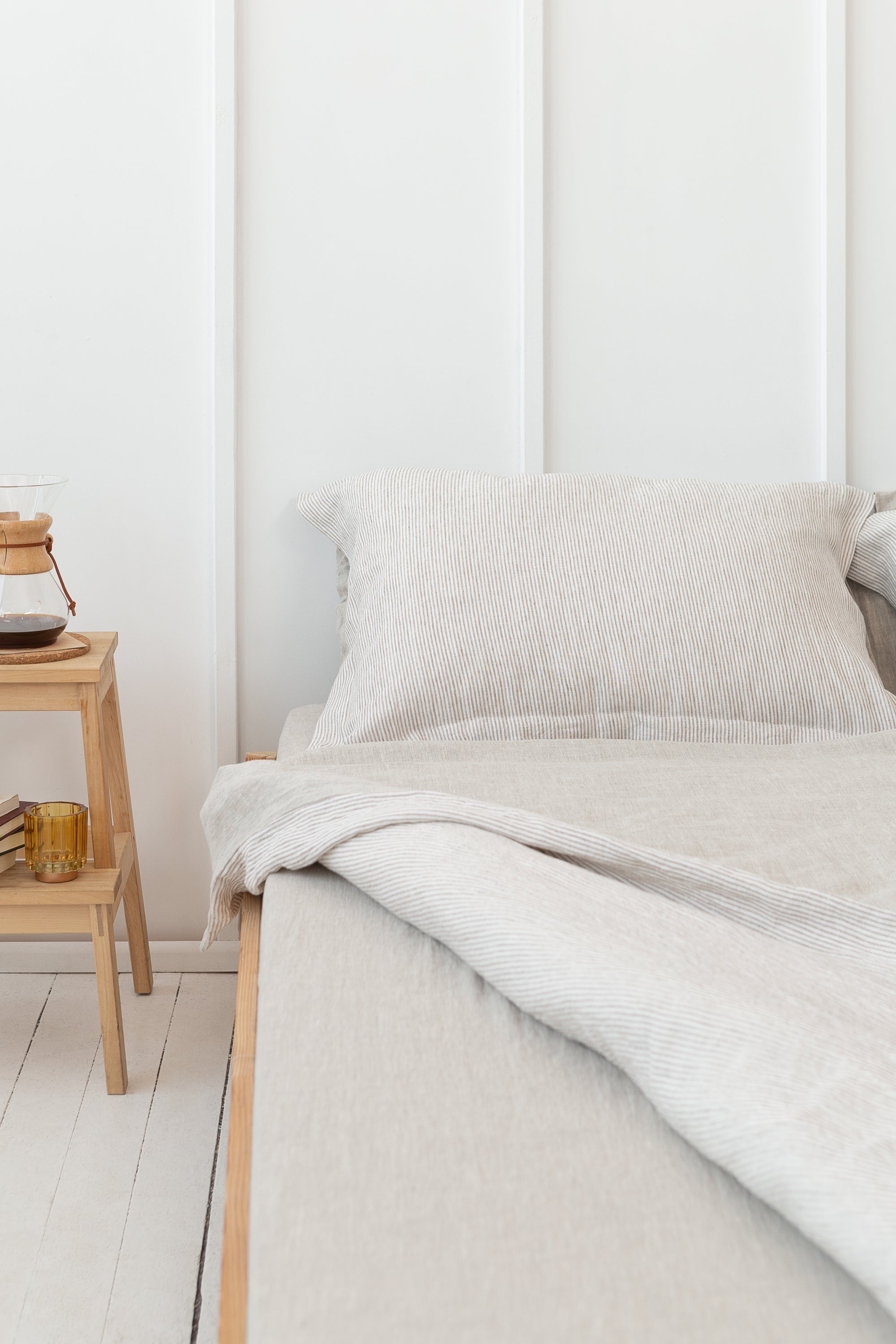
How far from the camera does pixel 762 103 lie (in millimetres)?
1879

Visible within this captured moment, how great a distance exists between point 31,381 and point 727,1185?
166 centimetres

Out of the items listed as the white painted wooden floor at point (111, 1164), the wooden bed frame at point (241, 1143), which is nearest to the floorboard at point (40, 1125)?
the white painted wooden floor at point (111, 1164)

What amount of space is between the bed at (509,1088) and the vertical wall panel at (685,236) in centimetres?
94

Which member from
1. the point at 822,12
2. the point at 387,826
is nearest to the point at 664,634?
the point at 387,826

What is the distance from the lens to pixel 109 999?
4.88ft

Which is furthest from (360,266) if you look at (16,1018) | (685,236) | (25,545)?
(16,1018)

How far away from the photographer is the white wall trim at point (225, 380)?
5.75 feet

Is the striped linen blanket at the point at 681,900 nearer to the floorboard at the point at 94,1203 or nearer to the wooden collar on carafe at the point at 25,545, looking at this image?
the floorboard at the point at 94,1203

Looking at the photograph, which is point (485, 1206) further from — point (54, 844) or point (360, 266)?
point (360, 266)

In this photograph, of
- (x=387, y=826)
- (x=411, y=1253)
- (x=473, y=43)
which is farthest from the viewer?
(x=473, y=43)

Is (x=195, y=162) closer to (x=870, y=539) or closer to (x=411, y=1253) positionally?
(x=870, y=539)

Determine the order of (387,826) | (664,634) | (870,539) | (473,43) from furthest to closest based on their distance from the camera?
(473,43), (870,539), (664,634), (387,826)

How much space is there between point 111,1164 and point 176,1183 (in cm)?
9

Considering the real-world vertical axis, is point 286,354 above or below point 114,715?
above
